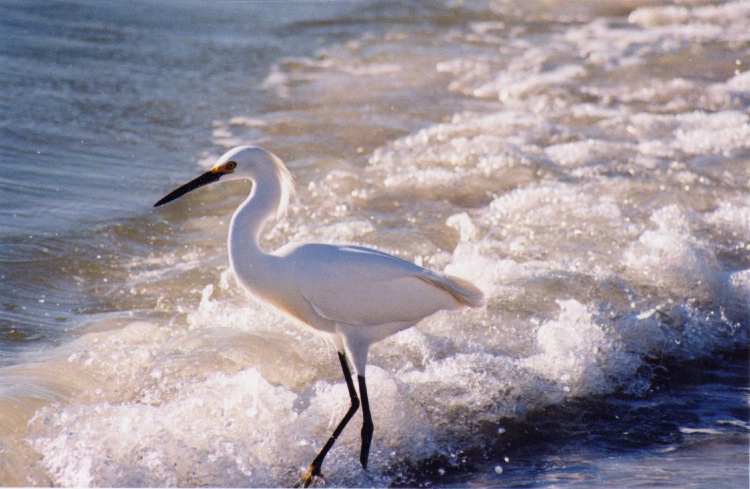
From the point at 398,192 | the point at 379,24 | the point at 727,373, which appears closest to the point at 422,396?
the point at 727,373

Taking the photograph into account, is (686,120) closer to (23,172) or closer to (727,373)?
(727,373)

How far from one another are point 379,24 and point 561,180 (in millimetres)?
7425

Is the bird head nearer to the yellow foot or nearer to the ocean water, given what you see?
the ocean water

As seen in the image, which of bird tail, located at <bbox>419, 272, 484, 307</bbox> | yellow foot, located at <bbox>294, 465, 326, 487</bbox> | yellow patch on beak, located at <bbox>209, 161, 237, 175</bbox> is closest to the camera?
yellow foot, located at <bbox>294, 465, 326, 487</bbox>

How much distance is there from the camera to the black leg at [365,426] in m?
3.67

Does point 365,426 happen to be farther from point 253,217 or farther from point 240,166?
Result: point 240,166

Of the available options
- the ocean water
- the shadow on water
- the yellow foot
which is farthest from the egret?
the shadow on water

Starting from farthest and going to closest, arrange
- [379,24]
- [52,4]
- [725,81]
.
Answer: [379,24] < [52,4] < [725,81]

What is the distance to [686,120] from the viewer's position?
9.07 metres

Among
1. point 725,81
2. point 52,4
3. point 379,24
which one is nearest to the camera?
point 725,81

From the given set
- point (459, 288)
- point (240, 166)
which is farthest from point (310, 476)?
point (240, 166)

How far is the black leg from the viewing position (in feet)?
12.0

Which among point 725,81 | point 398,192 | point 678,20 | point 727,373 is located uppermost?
point 678,20

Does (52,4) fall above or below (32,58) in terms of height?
above
